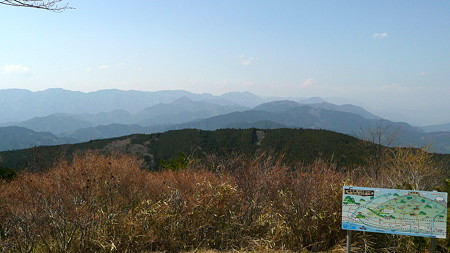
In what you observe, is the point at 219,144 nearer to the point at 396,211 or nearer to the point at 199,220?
the point at 199,220

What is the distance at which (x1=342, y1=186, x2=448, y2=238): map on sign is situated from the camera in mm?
4609

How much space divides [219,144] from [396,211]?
97703 mm

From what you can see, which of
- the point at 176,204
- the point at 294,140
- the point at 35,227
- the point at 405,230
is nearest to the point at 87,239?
the point at 35,227

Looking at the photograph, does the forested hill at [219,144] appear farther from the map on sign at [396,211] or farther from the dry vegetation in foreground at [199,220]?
the map on sign at [396,211]

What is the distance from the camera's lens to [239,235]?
253 inches

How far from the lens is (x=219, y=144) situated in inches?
4026

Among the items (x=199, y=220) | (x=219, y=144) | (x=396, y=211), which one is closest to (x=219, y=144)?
(x=219, y=144)

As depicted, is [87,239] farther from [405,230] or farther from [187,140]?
[187,140]

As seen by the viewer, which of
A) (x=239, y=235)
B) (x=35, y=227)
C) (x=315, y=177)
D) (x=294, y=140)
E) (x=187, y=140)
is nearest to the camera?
(x=35, y=227)

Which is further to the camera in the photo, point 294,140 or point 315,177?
point 294,140

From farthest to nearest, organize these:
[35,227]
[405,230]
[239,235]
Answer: [239,235], [35,227], [405,230]

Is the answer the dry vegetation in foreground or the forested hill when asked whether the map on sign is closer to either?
the dry vegetation in foreground

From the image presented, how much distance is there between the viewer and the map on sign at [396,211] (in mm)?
4609

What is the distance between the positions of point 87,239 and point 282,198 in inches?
154
